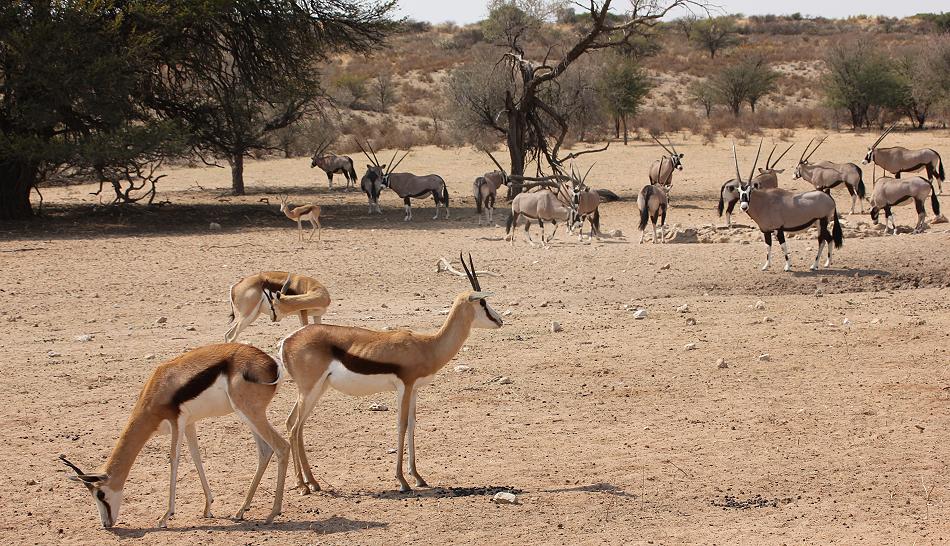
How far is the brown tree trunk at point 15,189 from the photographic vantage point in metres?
23.1

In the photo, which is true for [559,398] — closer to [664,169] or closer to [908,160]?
[664,169]

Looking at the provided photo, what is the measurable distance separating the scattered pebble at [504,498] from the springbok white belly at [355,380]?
38.0 inches

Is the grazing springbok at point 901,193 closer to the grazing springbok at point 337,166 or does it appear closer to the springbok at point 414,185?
the springbok at point 414,185

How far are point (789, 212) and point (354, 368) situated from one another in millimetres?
10528

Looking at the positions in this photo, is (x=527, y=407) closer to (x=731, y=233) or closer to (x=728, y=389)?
(x=728, y=389)

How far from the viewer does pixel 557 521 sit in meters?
6.59

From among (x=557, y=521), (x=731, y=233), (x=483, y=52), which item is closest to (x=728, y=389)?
(x=557, y=521)

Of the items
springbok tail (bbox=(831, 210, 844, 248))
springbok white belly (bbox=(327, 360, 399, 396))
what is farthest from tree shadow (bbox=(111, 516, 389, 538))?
springbok tail (bbox=(831, 210, 844, 248))

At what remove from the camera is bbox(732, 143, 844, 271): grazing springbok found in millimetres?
15773

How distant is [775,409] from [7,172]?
19.1m

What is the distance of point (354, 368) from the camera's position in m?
7.09

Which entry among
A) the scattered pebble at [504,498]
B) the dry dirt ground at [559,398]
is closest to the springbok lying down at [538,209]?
the dry dirt ground at [559,398]

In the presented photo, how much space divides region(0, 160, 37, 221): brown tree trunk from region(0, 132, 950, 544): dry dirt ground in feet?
15.2

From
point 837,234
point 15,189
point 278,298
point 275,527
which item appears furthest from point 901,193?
point 15,189
